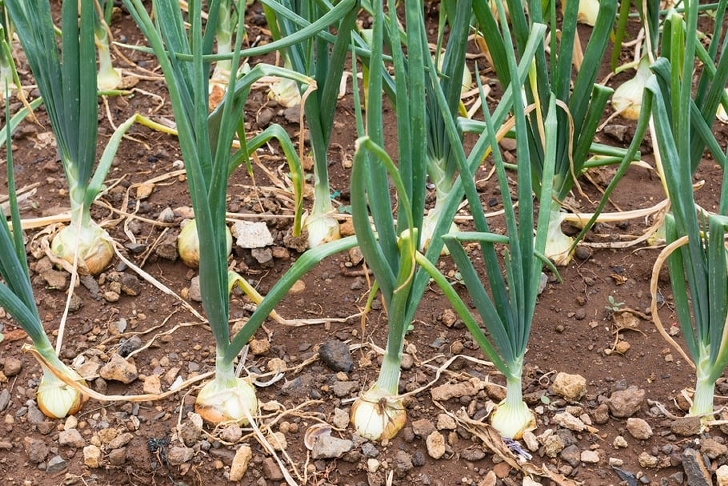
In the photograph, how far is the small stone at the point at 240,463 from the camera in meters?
1.48

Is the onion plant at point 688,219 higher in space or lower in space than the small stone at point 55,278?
higher

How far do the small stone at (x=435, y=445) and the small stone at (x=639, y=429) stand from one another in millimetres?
311

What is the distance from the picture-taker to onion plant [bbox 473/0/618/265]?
1.60 m

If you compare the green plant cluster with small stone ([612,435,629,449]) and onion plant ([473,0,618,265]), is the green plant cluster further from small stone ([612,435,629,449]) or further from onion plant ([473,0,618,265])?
small stone ([612,435,629,449])

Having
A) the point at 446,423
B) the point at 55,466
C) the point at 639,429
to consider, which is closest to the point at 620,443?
the point at 639,429

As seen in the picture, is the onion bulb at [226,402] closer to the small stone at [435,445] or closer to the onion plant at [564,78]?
the small stone at [435,445]

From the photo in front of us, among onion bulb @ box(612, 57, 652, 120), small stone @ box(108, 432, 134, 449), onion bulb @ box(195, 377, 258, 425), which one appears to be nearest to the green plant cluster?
onion bulb @ box(195, 377, 258, 425)

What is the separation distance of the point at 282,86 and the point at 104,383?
3.07 feet

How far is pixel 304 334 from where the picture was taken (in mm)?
1730

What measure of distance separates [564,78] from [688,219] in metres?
0.43

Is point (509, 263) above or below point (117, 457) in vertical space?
above

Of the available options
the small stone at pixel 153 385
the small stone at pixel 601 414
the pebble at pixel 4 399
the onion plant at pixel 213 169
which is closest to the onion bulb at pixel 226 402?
the onion plant at pixel 213 169

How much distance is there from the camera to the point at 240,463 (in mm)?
1486

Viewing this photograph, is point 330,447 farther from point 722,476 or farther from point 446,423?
point 722,476
